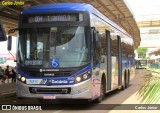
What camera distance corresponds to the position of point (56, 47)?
10922mm

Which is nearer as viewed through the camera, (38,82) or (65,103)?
(38,82)

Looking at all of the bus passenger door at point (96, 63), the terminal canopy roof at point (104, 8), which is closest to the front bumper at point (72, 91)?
the bus passenger door at point (96, 63)

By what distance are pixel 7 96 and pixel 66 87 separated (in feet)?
23.3

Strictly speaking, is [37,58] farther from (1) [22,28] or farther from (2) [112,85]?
(2) [112,85]

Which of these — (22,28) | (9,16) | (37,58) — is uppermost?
(9,16)

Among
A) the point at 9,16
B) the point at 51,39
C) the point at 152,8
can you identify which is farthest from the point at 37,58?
the point at 152,8

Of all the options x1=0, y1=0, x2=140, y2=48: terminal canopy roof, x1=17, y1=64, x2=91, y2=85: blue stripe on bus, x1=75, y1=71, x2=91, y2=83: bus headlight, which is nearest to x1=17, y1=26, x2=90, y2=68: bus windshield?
x1=17, y1=64, x2=91, y2=85: blue stripe on bus

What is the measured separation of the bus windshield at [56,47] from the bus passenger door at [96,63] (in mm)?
399

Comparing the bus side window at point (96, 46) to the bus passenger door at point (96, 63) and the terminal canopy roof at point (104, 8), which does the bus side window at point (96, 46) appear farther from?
the terminal canopy roof at point (104, 8)

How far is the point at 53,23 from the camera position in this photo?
11148 mm

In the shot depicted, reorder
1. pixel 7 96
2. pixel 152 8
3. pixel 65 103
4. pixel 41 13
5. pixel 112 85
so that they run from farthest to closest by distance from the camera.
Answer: pixel 152 8 < pixel 7 96 < pixel 112 85 < pixel 65 103 < pixel 41 13

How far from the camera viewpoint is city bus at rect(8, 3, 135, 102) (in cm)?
1068

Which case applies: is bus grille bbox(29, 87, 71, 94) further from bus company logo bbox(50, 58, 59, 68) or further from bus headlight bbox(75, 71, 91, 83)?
bus company logo bbox(50, 58, 59, 68)

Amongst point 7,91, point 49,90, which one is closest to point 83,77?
point 49,90
